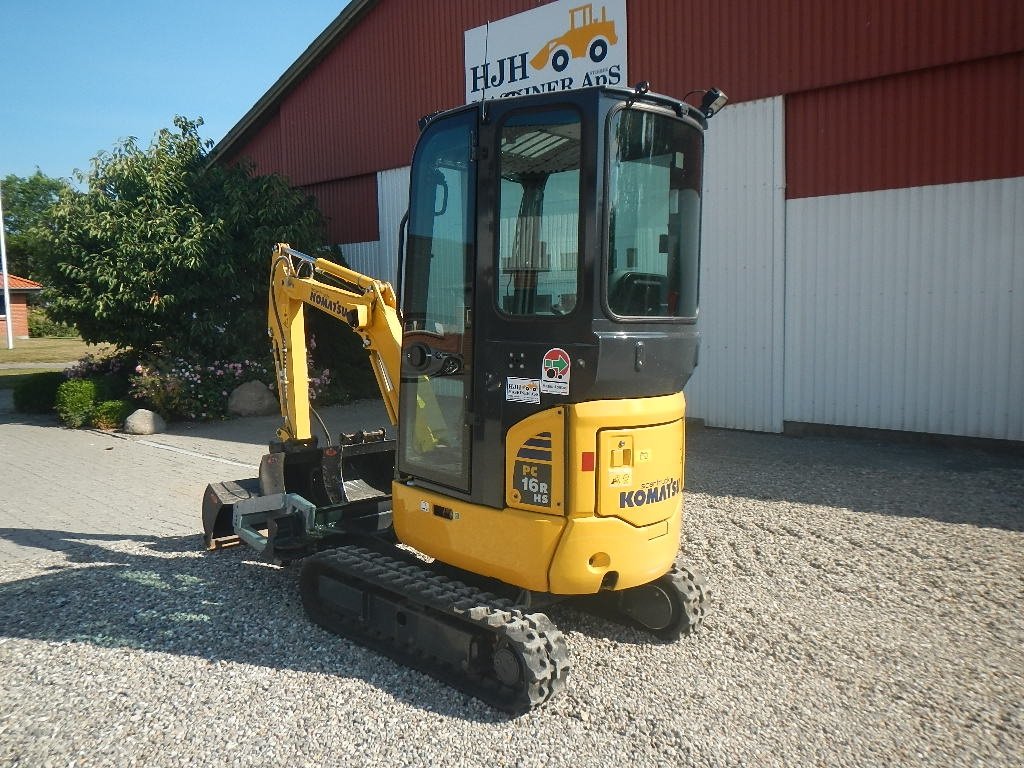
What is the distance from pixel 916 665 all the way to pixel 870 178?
722cm

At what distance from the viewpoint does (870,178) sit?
9.95m

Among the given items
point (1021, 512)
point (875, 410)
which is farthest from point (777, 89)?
point (1021, 512)

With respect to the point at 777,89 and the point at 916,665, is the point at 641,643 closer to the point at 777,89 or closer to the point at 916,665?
the point at 916,665

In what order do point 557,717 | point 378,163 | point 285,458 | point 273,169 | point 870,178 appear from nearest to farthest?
point 557,717, point 285,458, point 870,178, point 378,163, point 273,169

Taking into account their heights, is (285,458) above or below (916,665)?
above

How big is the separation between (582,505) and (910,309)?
7.58 meters

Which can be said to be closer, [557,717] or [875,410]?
[557,717]

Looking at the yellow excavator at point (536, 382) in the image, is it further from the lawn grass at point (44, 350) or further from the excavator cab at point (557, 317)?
the lawn grass at point (44, 350)

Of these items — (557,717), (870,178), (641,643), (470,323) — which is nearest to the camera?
(557,717)

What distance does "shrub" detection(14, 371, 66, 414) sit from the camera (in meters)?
14.8

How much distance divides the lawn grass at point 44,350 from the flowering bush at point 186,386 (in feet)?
40.3

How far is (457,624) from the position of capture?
414 centimetres

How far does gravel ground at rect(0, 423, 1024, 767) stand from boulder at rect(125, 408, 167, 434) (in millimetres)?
6157

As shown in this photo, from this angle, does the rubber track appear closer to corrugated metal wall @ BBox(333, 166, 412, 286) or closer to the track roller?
the track roller
